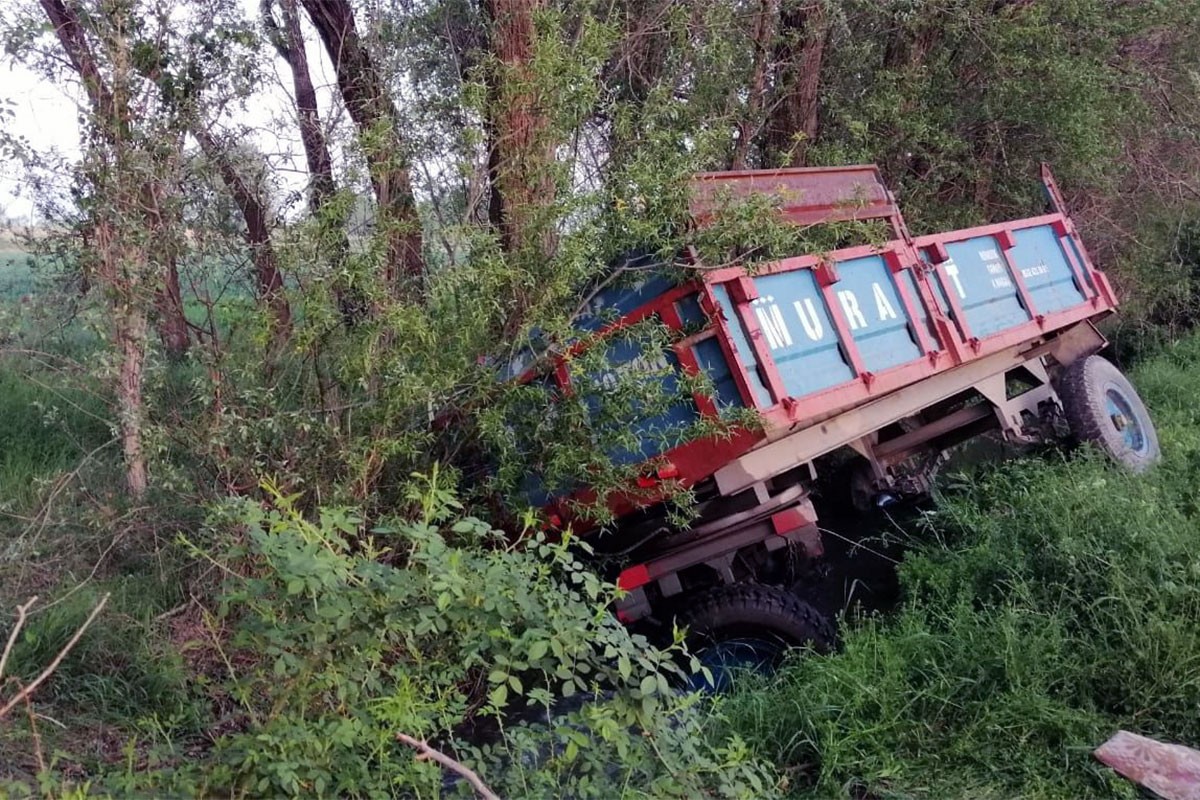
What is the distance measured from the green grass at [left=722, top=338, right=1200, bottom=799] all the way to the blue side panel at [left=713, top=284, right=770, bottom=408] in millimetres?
1135

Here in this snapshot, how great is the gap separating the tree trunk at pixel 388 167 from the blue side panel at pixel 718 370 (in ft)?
4.12

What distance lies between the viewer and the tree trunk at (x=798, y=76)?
25.4 feet

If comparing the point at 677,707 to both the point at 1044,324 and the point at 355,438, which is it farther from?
the point at 1044,324

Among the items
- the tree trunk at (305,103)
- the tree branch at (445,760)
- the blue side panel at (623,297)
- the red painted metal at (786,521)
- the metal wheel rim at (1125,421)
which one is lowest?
the metal wheel rim at (1125,421)

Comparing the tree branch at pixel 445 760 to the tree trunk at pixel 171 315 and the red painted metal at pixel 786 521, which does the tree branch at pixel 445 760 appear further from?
the tree trunk at pixel 171 315

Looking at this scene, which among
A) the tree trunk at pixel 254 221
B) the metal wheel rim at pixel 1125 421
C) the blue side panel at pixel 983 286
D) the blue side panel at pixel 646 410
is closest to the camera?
the blue side panel at pixel 646 410

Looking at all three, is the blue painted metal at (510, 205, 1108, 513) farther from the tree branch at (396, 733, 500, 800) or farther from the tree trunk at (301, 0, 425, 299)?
the tree branch at (396, 733, 500, 800)

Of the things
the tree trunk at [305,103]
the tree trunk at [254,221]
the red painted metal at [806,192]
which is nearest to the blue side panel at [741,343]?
the red painted metal at [806,192]

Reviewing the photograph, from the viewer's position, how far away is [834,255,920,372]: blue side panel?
184 inches

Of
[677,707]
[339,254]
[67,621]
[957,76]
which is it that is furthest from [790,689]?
[957,76]

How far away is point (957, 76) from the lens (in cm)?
857

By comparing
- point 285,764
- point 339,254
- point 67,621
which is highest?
point 339,254

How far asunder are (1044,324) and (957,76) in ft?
10.9

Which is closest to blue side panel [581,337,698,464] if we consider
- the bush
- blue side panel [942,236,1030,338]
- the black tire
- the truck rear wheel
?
the truck rear wheel
